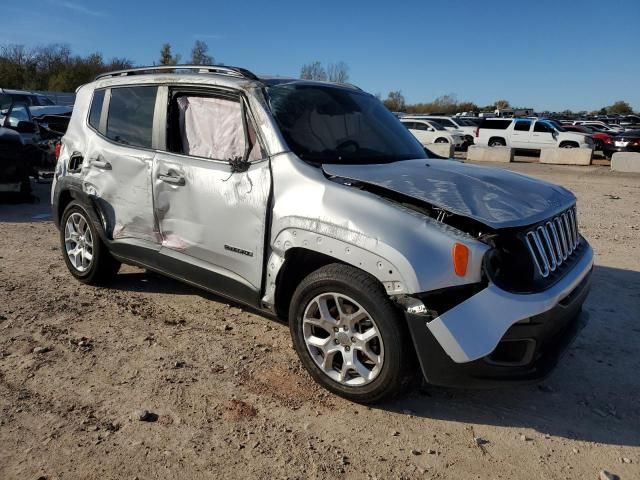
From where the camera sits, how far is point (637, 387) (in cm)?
360

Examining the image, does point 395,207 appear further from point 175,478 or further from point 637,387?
point 637,387

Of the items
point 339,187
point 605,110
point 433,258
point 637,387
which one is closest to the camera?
point 433,258

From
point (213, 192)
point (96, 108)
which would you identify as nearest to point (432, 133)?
point (96, 108)

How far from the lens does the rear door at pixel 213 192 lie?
3.66 metres

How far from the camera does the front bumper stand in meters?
2.80

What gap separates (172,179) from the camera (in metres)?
4.13

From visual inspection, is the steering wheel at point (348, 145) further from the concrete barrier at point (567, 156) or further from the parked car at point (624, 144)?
the parked car at point (624, 144)

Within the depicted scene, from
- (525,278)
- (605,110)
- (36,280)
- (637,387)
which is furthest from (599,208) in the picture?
(605,110)

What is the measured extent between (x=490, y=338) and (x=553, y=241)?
0.95m

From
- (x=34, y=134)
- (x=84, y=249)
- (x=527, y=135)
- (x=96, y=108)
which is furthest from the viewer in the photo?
(x=527, y=135)

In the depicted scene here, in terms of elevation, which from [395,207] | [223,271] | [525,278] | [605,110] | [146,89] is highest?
[605,110]

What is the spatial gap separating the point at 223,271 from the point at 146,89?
178cm

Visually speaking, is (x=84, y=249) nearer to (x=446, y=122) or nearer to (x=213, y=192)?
(x=213, y=192)

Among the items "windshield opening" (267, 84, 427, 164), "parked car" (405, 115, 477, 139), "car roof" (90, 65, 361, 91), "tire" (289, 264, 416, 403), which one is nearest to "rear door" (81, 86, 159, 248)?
"car roof" (90, 65, 361, 91)
